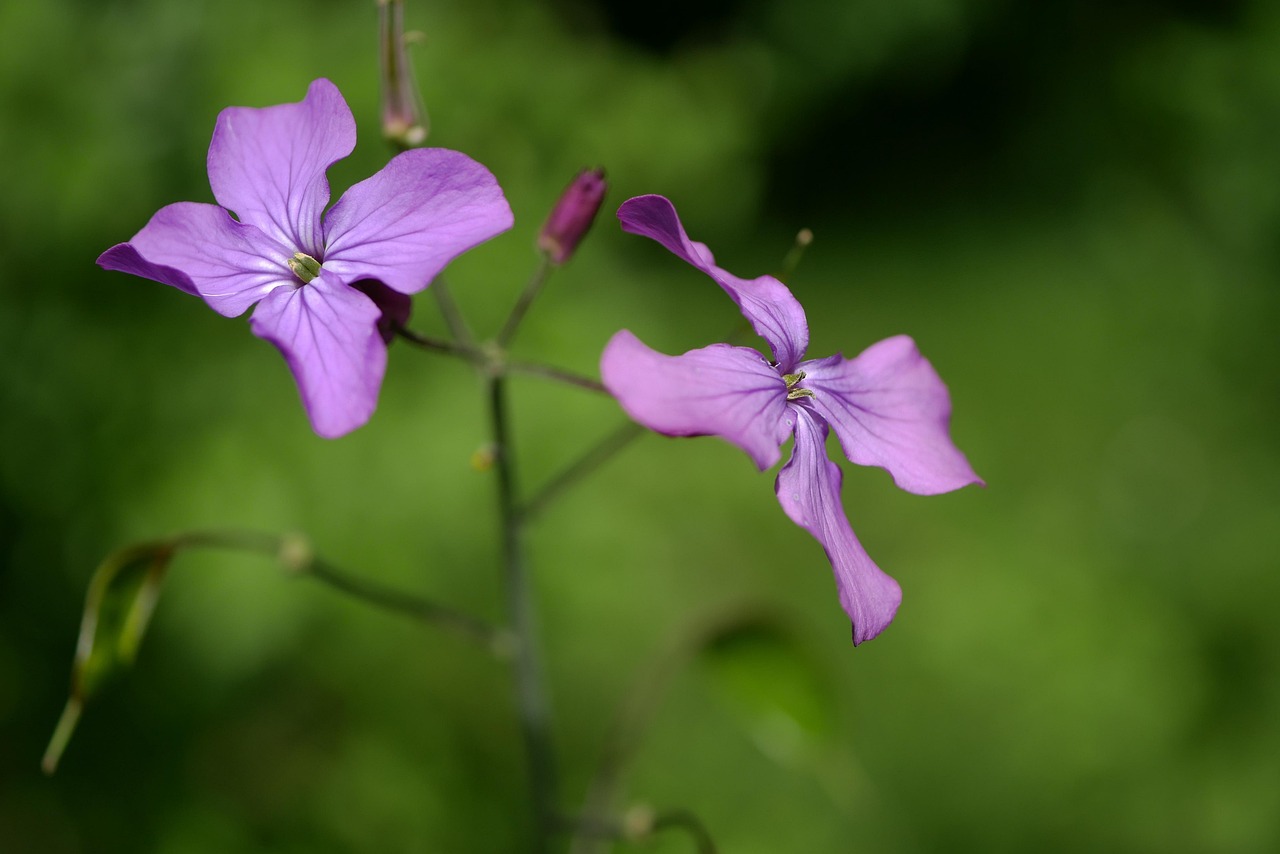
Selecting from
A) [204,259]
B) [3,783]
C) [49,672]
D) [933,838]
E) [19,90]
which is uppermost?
[204,259]

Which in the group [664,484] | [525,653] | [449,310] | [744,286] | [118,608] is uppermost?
[744,286]

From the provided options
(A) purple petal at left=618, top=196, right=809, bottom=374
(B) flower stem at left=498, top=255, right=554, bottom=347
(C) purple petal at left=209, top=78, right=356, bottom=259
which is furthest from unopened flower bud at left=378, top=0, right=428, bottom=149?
(A) purple petal at left=618, top=196, right=809, bottom=374

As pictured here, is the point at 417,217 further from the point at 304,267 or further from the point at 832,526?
the point at 832,526

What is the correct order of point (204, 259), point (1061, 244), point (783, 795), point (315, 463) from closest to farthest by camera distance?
point (204, 259)
point (315, 463)
point (783, 795)
point (1061, 244)

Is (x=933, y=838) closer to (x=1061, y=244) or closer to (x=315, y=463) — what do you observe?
(x=315, y=463)

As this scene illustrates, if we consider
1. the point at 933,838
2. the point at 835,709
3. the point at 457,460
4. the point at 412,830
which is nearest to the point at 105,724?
the point at 412,830

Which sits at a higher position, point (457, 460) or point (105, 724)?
point (457, 460)

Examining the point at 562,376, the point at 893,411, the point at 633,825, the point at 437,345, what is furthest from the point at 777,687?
the point at 437,345
